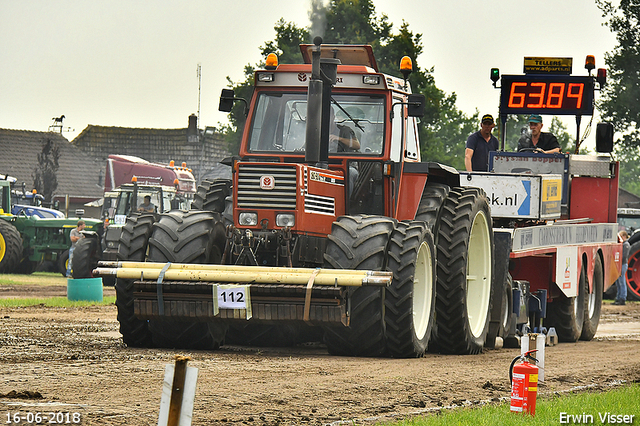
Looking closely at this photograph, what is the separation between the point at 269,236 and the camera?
10.7 meters

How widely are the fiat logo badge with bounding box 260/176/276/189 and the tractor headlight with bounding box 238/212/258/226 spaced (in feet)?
0.98

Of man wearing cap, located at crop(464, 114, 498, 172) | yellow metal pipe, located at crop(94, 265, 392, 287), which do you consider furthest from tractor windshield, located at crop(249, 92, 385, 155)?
man wearing cap, located at crop(464, 114, 498, 172)

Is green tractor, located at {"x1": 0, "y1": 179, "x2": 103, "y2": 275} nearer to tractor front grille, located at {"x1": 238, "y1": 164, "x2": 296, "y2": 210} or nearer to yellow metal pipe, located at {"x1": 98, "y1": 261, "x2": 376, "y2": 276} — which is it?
tractor front grille, located at {"x1": 238, "y1": 164, "x2": 296, "y2": 210}

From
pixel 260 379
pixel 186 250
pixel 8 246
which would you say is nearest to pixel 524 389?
pixel 260 379

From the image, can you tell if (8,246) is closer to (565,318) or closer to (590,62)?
(590,62)

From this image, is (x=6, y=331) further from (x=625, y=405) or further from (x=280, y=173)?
(x=625, y=405)

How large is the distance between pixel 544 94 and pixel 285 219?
28.4 feet

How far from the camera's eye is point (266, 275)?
10047 millimetres

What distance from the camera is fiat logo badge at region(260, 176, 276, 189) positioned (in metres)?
10.8

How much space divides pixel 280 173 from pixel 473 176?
187 inches

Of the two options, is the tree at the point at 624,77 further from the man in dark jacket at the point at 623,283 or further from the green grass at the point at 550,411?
the green grass at the point at 550,411

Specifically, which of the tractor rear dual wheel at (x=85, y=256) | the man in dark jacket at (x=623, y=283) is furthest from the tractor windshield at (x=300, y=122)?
the man in dark jacket at (x=623, y=283)

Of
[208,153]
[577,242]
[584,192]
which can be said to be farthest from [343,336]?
[208,153]

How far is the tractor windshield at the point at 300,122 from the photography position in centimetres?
1171
